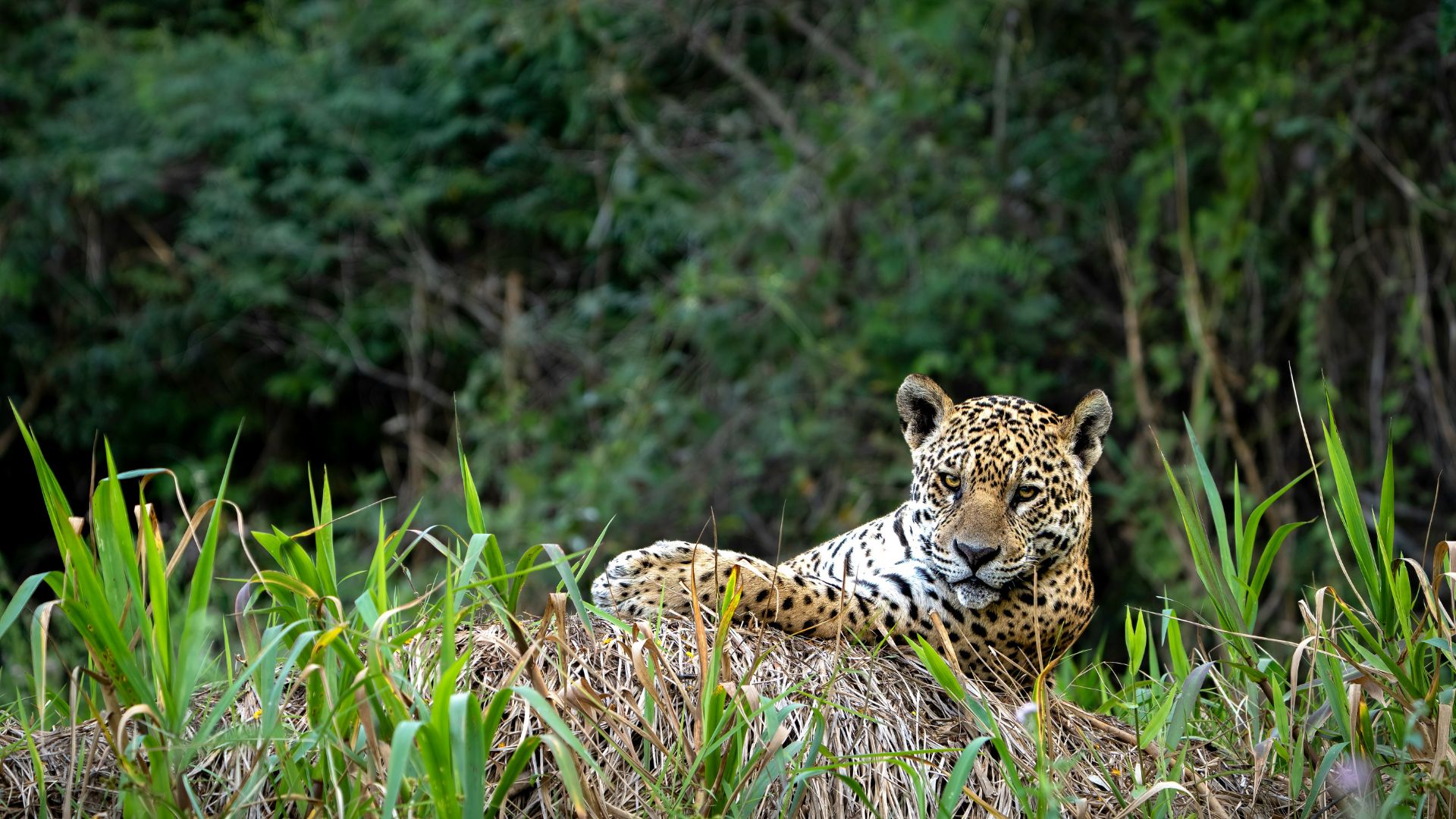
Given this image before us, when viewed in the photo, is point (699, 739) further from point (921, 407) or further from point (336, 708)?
point (921, 407)

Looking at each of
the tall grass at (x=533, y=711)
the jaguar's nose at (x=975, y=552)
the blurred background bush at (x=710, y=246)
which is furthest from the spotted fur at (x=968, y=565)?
the blurred background bush at (x=710, y=246)

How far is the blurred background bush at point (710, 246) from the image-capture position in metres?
7.95

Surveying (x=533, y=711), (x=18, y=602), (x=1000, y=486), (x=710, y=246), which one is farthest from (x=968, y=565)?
(x=710, y=246)

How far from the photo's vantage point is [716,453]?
9.04 m

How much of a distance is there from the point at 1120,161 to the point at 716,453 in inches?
119

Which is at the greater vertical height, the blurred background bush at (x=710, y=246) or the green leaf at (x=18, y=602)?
the green leaf at (x=18, y=602)

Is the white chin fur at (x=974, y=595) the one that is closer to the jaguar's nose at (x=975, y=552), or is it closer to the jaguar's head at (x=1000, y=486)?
the jaguar's head at (x=1000, y=486)

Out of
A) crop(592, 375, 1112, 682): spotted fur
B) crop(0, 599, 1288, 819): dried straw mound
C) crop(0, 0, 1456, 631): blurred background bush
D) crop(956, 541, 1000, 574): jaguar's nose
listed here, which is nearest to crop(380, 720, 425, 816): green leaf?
crop(0, 599, 1288, 819): dried straw mound

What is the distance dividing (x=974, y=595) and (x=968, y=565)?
139 mm

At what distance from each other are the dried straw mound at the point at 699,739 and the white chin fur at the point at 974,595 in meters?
0.23

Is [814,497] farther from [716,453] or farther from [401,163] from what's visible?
[401,163]

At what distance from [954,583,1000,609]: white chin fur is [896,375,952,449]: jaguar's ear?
50cm

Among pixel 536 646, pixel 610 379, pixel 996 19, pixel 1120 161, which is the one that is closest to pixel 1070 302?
pixel 1120 161

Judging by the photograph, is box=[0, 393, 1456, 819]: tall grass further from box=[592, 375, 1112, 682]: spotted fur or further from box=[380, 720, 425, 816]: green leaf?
box=[592, 375, 1112, 682]: spotted fur
